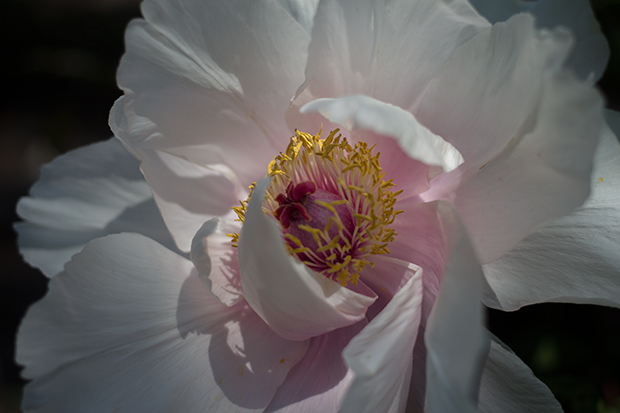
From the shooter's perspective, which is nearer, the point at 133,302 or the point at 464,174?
the point at 464,174

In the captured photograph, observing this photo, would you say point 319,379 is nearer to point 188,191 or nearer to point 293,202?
point 293,202

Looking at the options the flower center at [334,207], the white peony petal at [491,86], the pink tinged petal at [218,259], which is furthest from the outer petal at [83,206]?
the white peony petal at [491,86]

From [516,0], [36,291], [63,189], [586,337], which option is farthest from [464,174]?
[36,291]

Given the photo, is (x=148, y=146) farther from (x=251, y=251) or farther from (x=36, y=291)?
(x=36, y=291)

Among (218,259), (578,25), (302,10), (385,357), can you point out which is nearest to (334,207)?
(218,259)

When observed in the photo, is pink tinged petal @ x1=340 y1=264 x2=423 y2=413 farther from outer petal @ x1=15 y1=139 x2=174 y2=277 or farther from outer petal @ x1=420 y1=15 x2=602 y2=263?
outer petal @ x1=15 y1=139 x2=174 y2=277

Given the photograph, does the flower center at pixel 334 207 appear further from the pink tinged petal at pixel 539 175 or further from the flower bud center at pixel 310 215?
the pink tinged petal at pixel 539 175
